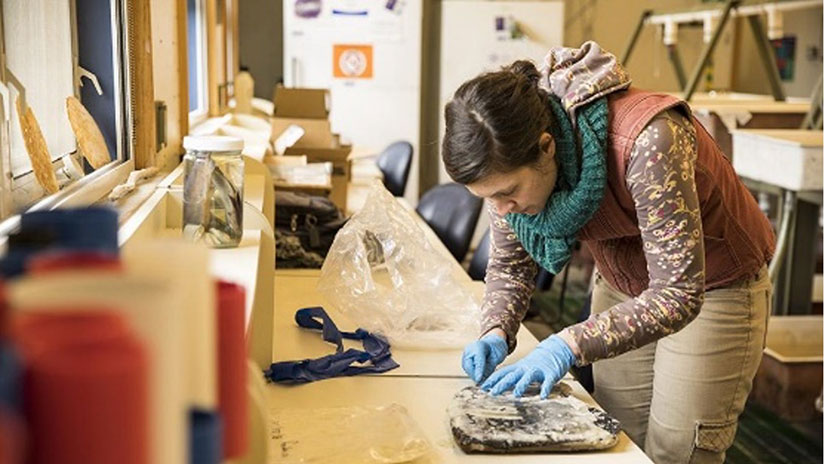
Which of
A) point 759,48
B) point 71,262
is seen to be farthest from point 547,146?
point 759,48

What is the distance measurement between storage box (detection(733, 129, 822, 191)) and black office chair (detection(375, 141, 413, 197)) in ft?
6.63

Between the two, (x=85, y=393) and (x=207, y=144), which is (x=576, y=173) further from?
(x=85, y=393)

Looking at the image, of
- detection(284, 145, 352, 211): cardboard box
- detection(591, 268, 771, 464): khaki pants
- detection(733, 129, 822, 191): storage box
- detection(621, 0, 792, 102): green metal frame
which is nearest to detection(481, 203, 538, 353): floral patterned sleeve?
detection(591, 268, 771, 464): khaki pants

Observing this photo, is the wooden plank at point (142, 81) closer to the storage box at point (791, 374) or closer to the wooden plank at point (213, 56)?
the wooden plank at point (213, 56)

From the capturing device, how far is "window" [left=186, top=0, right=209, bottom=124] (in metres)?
3.85

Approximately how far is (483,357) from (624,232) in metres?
0.32

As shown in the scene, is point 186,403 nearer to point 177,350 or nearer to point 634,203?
point 177,350

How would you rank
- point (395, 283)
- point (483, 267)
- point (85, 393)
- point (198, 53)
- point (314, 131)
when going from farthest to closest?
point (198, 53)
point (314, 131)
point (483, 267)
point (395, 283)
point (85, 393)

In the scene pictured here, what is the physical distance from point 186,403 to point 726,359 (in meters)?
1.33

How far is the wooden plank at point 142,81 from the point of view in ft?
6.49

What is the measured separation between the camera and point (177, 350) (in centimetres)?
46

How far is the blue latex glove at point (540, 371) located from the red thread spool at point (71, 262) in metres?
1.03

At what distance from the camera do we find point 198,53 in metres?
3.95

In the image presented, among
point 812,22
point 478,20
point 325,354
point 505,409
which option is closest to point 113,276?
point 505,409
